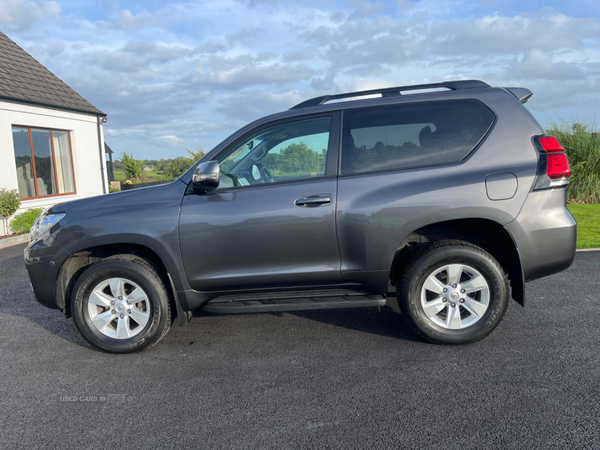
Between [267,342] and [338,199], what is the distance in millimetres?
1409

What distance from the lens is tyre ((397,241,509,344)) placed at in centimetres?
360

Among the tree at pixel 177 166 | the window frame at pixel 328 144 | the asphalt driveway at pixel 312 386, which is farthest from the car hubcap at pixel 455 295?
the tree at pixel 177 166

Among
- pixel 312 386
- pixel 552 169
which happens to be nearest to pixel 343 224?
pixel 312 386

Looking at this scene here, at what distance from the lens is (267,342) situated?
13.0 feet

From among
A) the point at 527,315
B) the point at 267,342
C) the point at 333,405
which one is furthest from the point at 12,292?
the point at 527,315

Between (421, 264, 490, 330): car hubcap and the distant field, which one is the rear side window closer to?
(421, 264, 490, 330): car hubcap

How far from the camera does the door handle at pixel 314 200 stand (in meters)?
3.56

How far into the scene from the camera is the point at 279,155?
3.87m

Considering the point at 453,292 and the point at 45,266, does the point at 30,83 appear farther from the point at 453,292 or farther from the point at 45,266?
the point at 453,292

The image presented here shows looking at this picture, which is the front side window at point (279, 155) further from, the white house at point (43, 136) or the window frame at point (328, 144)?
the white house at point (43, 136)

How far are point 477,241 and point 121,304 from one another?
3.06 meters

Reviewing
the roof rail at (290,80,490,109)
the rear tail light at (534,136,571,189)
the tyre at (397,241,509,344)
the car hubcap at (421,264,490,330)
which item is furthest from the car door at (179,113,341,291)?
the rear tail light at (534,136,571,189)

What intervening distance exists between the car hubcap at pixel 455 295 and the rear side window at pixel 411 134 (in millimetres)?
896

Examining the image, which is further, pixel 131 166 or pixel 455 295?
pixel 131 166
